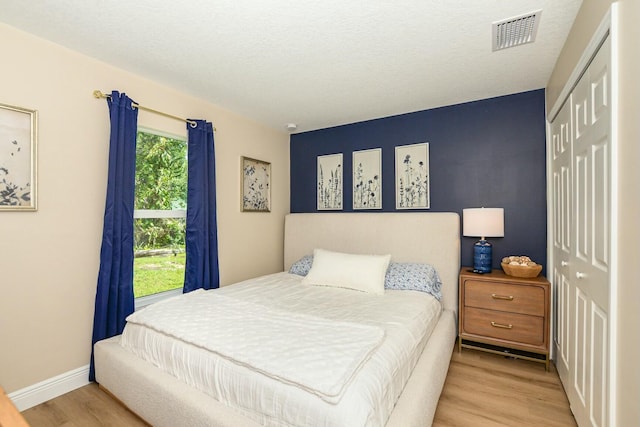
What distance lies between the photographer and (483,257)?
2750mm

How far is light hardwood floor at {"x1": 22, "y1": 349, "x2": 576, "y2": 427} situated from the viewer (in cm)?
182

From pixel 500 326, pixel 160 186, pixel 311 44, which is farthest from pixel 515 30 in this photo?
pixel 160 186

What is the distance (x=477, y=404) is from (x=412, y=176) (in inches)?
86.0

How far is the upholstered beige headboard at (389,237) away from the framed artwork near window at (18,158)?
253 cm

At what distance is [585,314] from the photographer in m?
1.62

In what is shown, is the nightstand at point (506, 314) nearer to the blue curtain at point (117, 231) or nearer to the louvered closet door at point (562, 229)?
the louvered closet door at point (562, 229)

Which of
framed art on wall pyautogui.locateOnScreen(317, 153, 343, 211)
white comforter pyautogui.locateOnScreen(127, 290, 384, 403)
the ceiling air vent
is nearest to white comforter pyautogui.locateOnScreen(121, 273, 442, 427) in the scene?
white comforter pyautogui.locateOnScreen(127, 290, 384, 403)

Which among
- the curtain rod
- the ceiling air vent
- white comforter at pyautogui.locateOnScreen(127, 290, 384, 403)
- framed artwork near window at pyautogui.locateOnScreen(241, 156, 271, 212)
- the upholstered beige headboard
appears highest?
the ceiling air vent

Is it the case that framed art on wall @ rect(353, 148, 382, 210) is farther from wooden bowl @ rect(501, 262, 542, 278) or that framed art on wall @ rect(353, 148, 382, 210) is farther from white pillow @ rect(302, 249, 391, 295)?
wooden bowl @ rect(501, 262, 542, 278)

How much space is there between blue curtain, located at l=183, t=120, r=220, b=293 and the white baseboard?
93 centimetres

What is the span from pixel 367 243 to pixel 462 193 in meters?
1.14

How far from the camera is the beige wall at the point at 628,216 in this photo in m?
1.03

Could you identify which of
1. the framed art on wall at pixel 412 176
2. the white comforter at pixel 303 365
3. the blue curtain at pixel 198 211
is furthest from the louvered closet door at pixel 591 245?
the blue curtain at pixel 198 211

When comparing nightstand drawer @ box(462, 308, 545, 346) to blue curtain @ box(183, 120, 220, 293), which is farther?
blue curtain @ box(183, 120, 220, 293)
